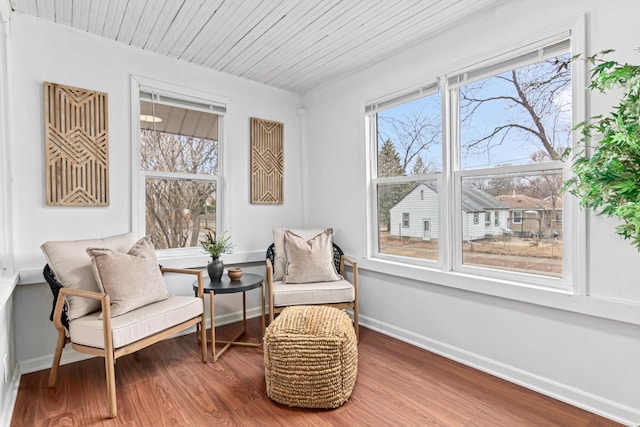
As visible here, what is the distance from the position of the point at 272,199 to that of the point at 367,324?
1609mm

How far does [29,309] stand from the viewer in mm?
2494

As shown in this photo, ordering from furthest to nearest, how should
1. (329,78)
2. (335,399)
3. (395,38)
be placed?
(329,78), (395,38), (335,399)

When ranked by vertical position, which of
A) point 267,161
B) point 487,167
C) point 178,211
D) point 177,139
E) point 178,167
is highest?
point 177,139

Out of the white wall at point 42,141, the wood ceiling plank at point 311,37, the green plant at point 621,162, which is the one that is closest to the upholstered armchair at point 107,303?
the white wall at point 42,141

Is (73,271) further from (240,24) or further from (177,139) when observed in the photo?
(240,24)

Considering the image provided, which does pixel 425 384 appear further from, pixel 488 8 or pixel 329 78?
pixel 329 78

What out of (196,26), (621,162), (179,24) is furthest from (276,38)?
(621,162)

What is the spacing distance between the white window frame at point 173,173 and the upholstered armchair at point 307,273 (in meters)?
0.69

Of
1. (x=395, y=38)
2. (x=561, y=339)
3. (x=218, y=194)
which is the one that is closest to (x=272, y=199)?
(x=218, y=194)

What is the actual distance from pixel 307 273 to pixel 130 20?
233cm

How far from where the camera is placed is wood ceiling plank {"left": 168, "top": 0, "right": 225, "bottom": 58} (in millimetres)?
2342

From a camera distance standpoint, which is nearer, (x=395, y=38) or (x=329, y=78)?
(x=395, y=38)

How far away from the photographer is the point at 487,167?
8.28ft

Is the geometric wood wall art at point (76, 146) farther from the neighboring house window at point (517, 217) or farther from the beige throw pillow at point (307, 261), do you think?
the neighboring house window at point (517, 217)
